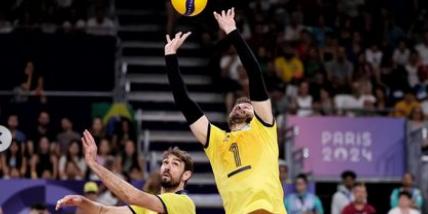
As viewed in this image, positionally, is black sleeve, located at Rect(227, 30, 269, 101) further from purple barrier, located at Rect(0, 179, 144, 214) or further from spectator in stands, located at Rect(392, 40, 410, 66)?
spectator in stands, located at Rect(392, 40, 410, 66)

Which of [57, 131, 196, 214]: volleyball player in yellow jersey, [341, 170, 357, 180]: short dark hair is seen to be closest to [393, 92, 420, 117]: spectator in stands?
[341, 170, 357, 180]: short dark hair

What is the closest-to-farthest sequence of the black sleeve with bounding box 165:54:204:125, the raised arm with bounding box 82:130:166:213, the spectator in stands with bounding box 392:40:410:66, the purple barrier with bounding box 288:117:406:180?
1. the raised arm with bounding box 82:130:166:213
2. the black sleeve with bounding box 165:54:204:125
3. the purple barrier with bounding box 288:117:406:180
4. the spectator in stands with bounding box 392:40:410:66

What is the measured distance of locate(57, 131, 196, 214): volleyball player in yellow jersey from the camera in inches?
297

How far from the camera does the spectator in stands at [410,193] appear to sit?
728 inches

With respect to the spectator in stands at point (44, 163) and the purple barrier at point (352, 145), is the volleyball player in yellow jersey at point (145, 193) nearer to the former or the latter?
the spectator in stands at point (44, 163)

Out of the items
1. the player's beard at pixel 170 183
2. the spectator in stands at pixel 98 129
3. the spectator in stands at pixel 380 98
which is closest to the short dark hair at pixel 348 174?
the spectator in stands at pixel 380 98

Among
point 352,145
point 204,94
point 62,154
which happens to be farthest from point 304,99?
point 62,154

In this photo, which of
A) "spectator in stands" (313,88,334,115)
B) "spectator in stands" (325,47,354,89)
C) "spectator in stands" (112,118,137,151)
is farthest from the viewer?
"spectator in stands" (325,47,354,89)

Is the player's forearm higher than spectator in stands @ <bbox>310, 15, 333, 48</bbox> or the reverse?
the reverse

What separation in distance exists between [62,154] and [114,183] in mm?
11245

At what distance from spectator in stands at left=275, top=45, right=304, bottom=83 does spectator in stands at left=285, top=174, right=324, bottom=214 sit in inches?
187

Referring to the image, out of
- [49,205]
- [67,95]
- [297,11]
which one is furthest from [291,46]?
[49,205]

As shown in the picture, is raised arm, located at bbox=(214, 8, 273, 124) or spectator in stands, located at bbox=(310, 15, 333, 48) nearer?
raised arm, located at bbox=(214, 8, 273, 124)

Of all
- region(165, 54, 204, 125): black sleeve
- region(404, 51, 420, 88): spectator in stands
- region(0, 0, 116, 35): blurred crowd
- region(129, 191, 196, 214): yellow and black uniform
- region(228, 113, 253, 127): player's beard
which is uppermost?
region(0, 0, 116, 35): blurred crowd
